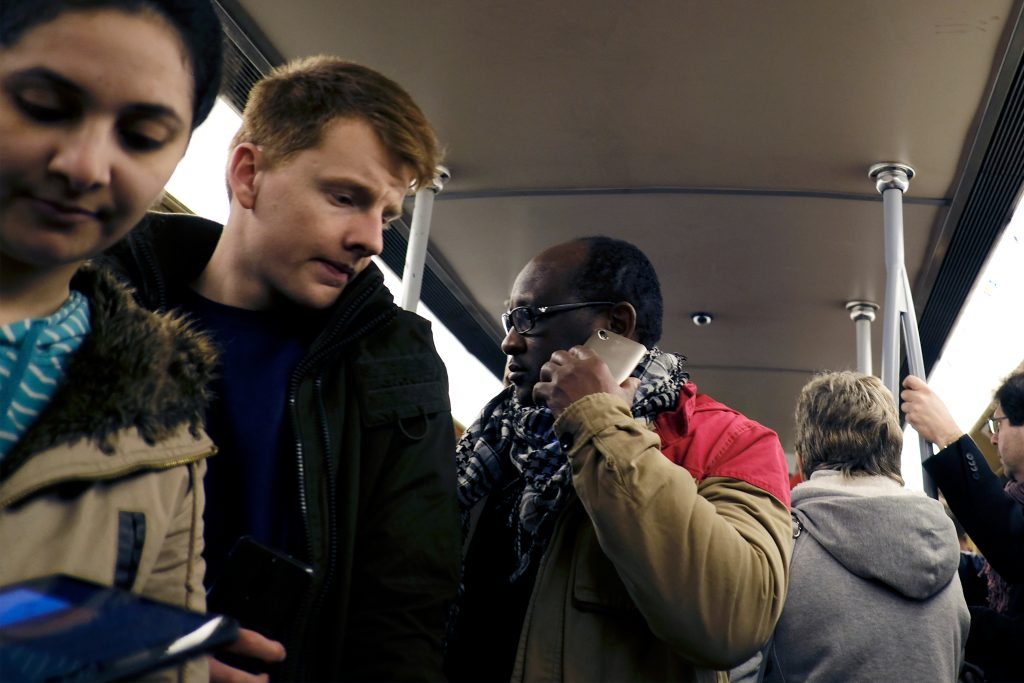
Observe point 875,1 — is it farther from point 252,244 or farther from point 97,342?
point 97,342

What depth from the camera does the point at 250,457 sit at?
1559 millimetres

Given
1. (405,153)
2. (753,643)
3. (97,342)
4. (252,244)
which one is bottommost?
(753,643)

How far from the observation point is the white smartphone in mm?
2270

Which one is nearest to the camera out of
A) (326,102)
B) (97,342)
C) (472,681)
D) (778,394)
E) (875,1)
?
(97,342)

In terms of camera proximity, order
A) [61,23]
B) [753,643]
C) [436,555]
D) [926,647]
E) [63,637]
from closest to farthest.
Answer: [63,637] → [61,23] → [436,555] → [753,643] → [926,647]

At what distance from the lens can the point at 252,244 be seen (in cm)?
171

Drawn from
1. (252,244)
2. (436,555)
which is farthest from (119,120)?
(436,555)

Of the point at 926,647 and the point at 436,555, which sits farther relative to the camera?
the point at 926,647

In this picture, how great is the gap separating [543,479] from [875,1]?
224 cm

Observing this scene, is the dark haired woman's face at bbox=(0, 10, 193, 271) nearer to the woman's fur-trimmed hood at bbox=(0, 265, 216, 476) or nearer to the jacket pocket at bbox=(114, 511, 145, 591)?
the woman's fur-trimmed hood at bbox=(0, 265, 216, 476)

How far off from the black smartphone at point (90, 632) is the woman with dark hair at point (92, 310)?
0.31 metres

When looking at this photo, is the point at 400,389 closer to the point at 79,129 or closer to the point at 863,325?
the point at 79,129

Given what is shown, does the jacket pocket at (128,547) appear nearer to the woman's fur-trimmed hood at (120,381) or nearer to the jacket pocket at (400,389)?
the woman's fur-trimmed hood at (120,381)

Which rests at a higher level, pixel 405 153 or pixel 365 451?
pixel 405 153
